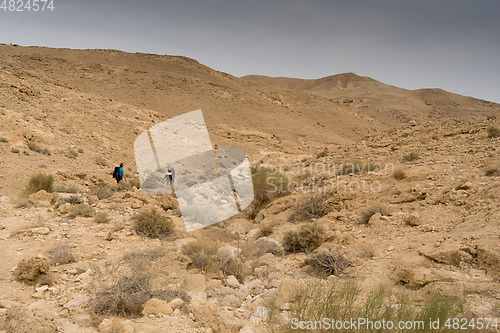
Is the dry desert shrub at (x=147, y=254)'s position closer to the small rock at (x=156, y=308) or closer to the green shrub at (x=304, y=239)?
the small rock at (x=156, y=308)

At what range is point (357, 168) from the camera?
9500 millimetres

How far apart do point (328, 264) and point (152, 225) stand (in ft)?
12.8

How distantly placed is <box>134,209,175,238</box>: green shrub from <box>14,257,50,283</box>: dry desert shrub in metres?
2.39

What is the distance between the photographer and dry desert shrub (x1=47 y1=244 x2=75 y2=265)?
4484mm

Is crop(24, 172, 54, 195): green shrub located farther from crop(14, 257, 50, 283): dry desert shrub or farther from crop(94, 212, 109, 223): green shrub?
crop(14, 257, 50, 283): dry desert shrub

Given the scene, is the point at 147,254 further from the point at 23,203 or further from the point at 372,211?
the point at 372,211

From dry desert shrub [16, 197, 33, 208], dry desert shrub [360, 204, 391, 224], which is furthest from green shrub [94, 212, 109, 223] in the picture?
dry desert shrub [360, 204, 391, 224]

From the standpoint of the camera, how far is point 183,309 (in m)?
3.54

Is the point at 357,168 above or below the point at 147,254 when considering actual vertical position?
above

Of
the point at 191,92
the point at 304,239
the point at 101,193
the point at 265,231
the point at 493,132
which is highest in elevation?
the point at 191,92

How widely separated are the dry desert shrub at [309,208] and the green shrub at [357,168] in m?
1.96

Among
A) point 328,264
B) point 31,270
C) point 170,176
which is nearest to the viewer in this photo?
point 31,270

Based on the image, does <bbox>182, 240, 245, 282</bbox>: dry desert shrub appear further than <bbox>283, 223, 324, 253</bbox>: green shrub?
No

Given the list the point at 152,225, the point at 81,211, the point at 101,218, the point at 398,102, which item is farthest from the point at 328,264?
the point at 398,102
